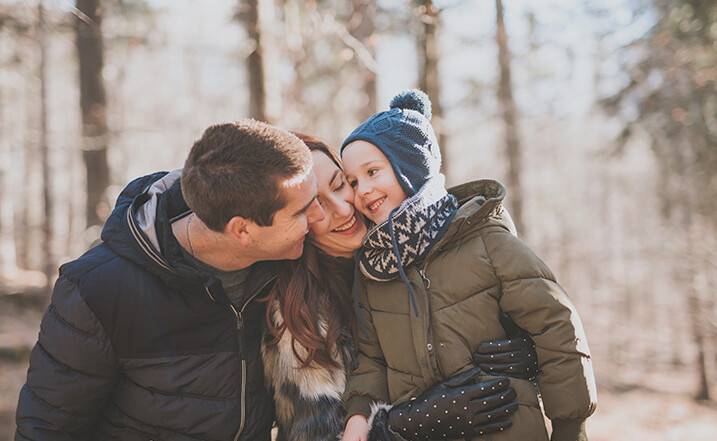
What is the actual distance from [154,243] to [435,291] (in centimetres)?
134

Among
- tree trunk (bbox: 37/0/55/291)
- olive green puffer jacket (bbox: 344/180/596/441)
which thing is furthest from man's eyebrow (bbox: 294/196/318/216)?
tree trunk (bbox: 37/0/55/291)

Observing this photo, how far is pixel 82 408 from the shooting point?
106 inches

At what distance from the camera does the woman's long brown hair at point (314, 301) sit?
299 cm

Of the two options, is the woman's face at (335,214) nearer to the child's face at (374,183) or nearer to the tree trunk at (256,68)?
the child's face at (374,183)

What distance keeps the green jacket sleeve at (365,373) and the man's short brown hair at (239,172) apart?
2.24 feet


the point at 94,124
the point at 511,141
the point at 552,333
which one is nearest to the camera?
the point at 552,333

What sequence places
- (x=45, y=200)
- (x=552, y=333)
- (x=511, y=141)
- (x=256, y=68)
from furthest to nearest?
(x=45, y=200)
(x=511, y=141)
(x=256, y=68)
(x=552, y=333)

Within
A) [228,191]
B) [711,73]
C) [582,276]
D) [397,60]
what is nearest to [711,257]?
[711,73]

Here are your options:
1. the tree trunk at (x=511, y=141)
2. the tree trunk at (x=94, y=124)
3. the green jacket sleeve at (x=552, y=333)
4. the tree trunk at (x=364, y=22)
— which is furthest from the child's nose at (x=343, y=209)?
the tree trunk at (x=511, y=141)

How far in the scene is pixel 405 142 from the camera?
3.04 m

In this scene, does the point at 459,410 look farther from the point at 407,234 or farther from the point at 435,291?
the point at 407,234

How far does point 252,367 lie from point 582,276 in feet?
107

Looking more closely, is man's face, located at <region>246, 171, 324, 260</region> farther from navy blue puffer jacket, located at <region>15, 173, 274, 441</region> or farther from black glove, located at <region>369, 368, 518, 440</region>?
black glove, located at <region>369, 368, 518, 440</region>

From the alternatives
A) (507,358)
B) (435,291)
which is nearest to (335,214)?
(435,291)
